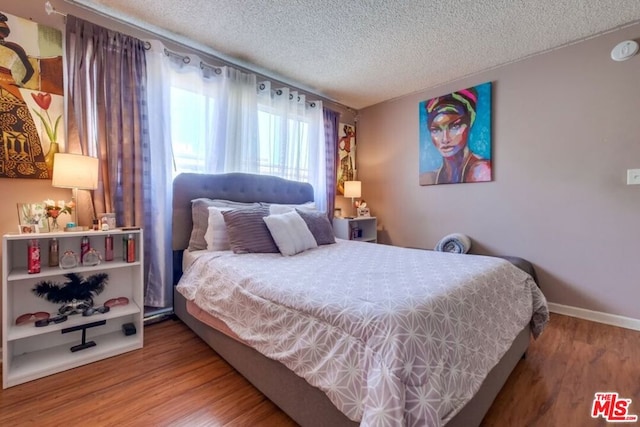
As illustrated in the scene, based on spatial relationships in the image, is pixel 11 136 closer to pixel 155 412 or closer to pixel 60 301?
pixel 60 301

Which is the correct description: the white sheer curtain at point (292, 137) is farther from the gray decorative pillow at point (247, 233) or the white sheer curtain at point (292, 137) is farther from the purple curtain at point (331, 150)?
the gray decorative pillow at point (247, 233)

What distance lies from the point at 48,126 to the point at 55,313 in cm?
130

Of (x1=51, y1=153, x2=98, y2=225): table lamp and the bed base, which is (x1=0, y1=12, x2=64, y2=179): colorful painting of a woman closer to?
(x1=51, y1=153, x2=98, y2=225): table lamp

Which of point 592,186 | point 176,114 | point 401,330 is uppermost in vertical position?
point 176,114

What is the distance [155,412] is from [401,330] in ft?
4.35

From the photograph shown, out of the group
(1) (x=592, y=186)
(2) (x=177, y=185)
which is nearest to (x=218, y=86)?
→ (2) (x=177, y=185)

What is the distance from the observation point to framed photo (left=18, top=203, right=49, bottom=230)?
68.4 inches

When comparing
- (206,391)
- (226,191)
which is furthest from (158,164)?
(206,391)

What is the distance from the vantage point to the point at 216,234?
7.25 ft

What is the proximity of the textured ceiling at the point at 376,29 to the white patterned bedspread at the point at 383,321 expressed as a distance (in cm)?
191

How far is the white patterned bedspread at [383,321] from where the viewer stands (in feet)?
2.82

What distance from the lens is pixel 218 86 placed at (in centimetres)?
275
